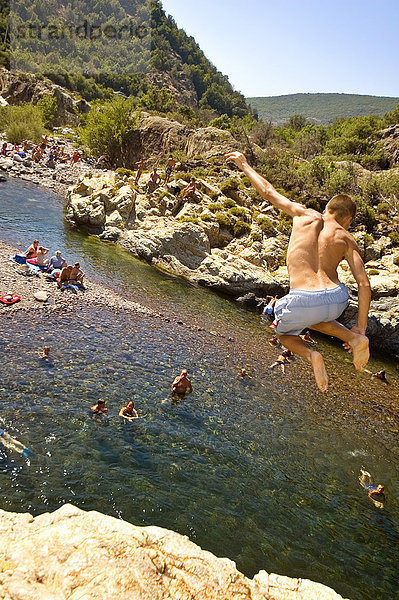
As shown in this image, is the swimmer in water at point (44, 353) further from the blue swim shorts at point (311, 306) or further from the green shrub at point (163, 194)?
the green shrub at point (163, 194)

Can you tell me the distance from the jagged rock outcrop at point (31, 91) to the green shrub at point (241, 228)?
7006 cm

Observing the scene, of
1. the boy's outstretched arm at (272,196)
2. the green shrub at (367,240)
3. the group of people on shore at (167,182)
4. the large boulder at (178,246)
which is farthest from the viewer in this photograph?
the group of people on shore at (167,182)

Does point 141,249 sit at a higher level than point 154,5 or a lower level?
lower

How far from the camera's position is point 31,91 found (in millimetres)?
83312

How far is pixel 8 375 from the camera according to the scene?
39.0 ft

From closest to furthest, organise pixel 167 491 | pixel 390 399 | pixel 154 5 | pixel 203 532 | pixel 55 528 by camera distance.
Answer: pixel 55 528 < pixel 203 532 < pixel 167 491 < pixel 390 399 < pixel 154 5

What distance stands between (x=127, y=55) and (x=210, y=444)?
217 m

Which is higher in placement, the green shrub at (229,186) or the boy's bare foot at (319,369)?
the boy's bare foot at (319,369)

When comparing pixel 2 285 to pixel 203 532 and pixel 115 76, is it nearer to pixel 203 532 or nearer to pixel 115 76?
pixel 203 532

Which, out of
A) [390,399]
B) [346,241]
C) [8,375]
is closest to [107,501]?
[8,375]

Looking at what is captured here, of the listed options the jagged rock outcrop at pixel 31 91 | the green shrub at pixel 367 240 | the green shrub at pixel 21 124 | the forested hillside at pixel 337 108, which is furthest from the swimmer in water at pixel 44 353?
the forested hillside at pixel 337 108

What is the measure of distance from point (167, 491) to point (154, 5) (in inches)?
8632

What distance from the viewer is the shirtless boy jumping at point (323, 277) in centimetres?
433

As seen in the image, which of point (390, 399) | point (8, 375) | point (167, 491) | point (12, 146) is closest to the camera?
point (167, 491)
